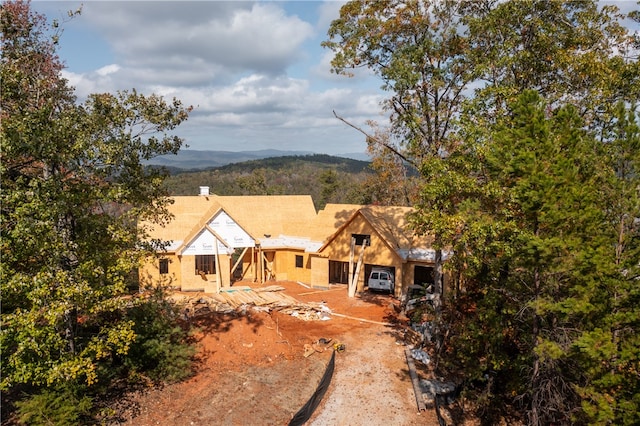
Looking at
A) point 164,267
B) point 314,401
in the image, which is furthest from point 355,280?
point 164,267

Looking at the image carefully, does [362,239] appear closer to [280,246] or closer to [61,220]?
[280,246]

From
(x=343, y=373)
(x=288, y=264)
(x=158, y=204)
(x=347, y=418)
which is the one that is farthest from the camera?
(x=288, y=264)

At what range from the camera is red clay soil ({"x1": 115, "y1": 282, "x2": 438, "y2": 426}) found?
14219 millimetres

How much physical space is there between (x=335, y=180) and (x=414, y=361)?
52.3 metres

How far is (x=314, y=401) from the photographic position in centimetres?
1478

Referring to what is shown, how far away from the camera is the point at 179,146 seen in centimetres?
1611

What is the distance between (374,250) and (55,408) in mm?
20042

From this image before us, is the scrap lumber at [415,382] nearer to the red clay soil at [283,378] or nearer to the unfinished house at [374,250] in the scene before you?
the red clay soil at [283,378]

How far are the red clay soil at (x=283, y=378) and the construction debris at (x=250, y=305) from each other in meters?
0.68

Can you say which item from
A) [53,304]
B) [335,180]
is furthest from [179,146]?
[335,180]

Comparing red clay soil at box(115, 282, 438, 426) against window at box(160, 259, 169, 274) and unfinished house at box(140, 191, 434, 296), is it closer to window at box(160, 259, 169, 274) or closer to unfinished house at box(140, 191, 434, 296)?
unfinished house at box(140, 191, 434, 296)

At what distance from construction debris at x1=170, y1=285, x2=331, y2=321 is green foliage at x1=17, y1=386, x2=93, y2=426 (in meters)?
8.42

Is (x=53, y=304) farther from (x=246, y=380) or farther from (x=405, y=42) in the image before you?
(x=405, y=42)

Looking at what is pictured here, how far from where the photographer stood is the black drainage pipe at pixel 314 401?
13.9 metres
